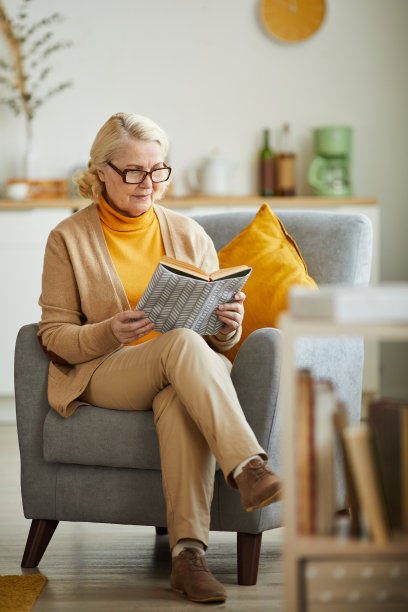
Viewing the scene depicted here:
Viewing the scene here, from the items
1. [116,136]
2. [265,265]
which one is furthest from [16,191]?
[265,265]

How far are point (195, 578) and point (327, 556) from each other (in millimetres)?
676

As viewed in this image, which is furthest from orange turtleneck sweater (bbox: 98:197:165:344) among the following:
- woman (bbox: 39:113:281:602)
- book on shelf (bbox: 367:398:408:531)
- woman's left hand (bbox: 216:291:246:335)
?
book on shelf (bbox: 367:398:408:531)

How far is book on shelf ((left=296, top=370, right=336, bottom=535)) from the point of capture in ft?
3.94

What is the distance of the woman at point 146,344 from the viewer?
180cm

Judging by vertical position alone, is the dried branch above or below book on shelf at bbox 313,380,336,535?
above

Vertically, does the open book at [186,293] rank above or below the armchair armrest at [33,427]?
above

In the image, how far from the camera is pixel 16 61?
14.8 ft

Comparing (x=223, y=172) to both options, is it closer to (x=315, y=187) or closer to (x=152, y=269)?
(x=315, y=187)

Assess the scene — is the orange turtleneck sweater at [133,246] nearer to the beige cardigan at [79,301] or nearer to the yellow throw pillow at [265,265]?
the beige cardigan at [79,301]

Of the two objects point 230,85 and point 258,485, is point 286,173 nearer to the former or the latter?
point 230,85

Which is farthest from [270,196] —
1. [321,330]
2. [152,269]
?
[321,330]

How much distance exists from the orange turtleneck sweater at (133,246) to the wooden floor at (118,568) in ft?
1.89

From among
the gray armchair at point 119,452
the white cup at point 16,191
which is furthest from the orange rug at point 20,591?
the white cup at point 16,191

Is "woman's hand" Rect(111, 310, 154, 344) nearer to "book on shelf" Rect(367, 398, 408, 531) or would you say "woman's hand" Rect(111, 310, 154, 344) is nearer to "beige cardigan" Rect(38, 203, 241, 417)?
"beige cardigan" Rect(38, 203, 241, 417)
